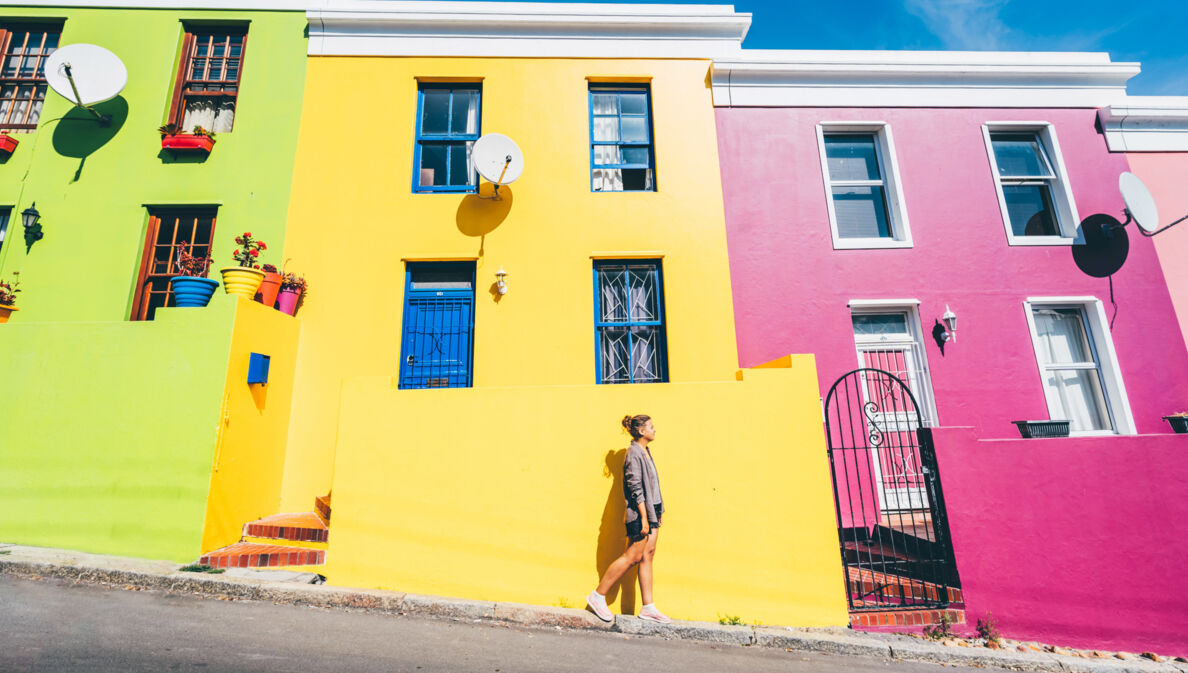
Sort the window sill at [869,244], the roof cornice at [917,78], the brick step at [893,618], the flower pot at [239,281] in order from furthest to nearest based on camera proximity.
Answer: the roof cornice at [917,78] < the window sill at [869,244] < the flower pot at [239,281] < the brick step at [893,618]

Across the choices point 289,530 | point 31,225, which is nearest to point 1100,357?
point 289,530

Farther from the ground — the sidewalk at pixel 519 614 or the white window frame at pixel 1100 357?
the white window frame at pixel 1100 357

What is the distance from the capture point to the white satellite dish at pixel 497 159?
24.6 feet

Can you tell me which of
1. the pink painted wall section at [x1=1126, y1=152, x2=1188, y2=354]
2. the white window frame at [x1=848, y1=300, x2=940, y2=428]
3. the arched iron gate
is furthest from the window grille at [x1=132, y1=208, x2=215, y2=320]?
the pink painted wall section at [x1=1126, y1=152, x2=1188, y2=354]

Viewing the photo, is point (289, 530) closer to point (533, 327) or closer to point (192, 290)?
point (192, 290)

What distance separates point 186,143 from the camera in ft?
25.3

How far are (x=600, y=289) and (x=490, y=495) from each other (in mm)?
3416

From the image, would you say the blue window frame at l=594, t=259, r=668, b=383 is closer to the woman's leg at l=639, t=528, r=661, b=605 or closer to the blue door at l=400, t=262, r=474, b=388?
the blue door at l=400, t=262, r=474, b=388

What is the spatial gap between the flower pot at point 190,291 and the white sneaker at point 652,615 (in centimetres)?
586

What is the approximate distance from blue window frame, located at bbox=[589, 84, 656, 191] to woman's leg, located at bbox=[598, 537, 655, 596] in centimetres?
517

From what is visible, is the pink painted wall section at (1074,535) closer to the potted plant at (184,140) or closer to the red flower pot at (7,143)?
the potted plant at (184,140)

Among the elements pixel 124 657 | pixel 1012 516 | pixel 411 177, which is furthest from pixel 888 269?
pixel 124 657

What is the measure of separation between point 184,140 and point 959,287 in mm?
11265

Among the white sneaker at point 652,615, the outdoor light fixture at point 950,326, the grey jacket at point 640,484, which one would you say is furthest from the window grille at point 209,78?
the outdoor light fixture at point 950,326
